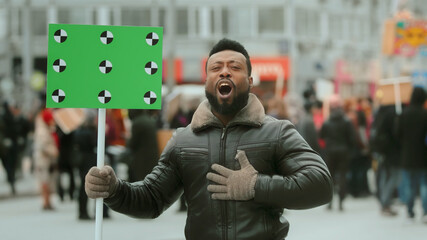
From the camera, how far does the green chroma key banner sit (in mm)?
Answer: 4922

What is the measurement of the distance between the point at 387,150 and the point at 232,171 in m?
10.7

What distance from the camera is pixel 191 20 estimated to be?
160 feet

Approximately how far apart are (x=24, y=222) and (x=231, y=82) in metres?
10.8

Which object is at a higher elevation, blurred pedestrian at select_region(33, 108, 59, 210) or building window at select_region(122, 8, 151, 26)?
building window at select_region(122, 8, 151, 26)

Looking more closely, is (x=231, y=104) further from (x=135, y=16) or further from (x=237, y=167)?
(x=135, y=16)

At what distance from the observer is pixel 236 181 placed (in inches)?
165

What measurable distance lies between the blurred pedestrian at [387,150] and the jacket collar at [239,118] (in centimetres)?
1013

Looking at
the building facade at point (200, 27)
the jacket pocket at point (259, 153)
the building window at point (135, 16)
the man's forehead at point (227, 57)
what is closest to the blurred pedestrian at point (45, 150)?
the man's forehead at point (227, 57)

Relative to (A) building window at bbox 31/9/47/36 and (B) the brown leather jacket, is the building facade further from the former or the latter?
(B) the brown leather jacket

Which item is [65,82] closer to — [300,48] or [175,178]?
[175,178]

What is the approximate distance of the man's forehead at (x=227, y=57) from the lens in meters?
4.38

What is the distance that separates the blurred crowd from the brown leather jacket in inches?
369

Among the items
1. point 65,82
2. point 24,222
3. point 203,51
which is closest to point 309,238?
point 24,222

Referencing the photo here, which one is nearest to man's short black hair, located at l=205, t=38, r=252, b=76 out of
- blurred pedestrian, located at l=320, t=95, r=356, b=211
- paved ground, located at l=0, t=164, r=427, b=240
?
paved ground, located at l=0, t=164, r=427, b=240
